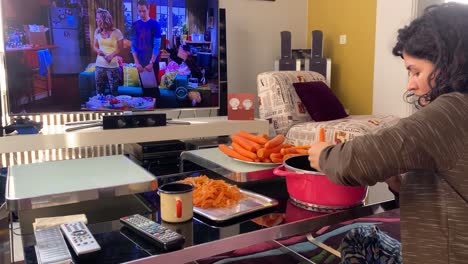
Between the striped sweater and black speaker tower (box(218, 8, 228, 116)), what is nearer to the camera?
the striped sweater

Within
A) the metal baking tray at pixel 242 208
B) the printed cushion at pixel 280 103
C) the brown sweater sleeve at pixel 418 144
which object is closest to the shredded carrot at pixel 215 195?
the metal baking tray at pixel 242 208

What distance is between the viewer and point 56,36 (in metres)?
2.46

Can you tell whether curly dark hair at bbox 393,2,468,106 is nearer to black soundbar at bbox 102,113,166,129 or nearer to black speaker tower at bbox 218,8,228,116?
black soundbar at bbox 102,113,166,129

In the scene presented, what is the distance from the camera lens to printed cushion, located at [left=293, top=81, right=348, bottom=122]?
3.04 metres

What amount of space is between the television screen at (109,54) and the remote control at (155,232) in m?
1.96

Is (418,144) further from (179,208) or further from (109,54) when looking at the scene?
(109,54)

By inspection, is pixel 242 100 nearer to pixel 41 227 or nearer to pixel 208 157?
pixel 208 157

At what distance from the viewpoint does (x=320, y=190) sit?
2.92 ft

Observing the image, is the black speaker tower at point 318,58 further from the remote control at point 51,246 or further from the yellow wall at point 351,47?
the remote control at point 51,246

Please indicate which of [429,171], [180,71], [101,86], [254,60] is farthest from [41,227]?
[254,60]

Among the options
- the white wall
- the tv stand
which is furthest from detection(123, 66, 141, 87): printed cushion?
the white wall

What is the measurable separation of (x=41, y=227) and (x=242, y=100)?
86.1 inches

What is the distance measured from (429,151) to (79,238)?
634mm

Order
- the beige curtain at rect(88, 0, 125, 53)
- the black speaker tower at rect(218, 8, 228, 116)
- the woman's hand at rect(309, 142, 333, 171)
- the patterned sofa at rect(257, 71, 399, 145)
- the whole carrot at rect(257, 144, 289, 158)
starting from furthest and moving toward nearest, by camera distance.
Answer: the black speaker tower at rect(218, 8, 228, 116)
the patterned sofa at rect(257, 71, 399, 145)
the beige curtain at rect(88, 0, 125, 53)
the whole carrot at rect(257, 144, 289, 158)
the woman's hand at rect(309, 142, 333, 171)
